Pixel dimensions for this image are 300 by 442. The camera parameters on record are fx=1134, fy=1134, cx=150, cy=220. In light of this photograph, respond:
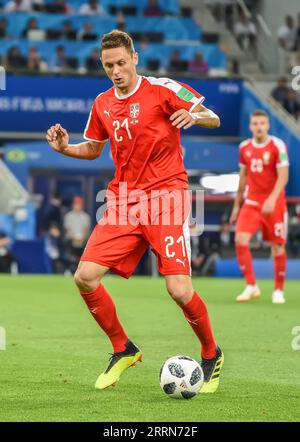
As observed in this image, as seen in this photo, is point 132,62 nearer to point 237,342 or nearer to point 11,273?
point 237,342

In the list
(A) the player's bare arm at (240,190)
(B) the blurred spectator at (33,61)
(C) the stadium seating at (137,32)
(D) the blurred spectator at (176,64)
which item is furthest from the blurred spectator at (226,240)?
(A) the player's bare arm at (240,190)

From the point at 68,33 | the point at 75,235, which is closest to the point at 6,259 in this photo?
the point at 75,235

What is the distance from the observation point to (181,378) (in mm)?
7180

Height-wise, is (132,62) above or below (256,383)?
above

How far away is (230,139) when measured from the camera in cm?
2761

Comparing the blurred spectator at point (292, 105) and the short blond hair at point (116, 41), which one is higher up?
the short blond hair at point (116, 41)

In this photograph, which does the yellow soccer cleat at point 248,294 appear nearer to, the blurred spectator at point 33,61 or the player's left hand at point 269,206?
the player's left hand at point 269,206

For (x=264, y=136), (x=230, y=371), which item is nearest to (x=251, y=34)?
(x=264, y=136)

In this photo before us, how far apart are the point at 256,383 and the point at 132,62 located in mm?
2372

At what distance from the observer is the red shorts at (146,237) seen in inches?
299

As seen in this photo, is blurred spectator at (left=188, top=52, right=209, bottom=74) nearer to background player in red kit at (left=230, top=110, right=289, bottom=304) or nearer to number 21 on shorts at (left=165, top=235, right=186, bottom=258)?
background player in red kit at (left=230, top=110, right=289, bottom=304)

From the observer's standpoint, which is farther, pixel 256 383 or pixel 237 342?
pixel 237 342

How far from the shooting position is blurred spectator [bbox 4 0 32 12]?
29516mm

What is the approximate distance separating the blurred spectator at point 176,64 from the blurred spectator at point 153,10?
2395mm
